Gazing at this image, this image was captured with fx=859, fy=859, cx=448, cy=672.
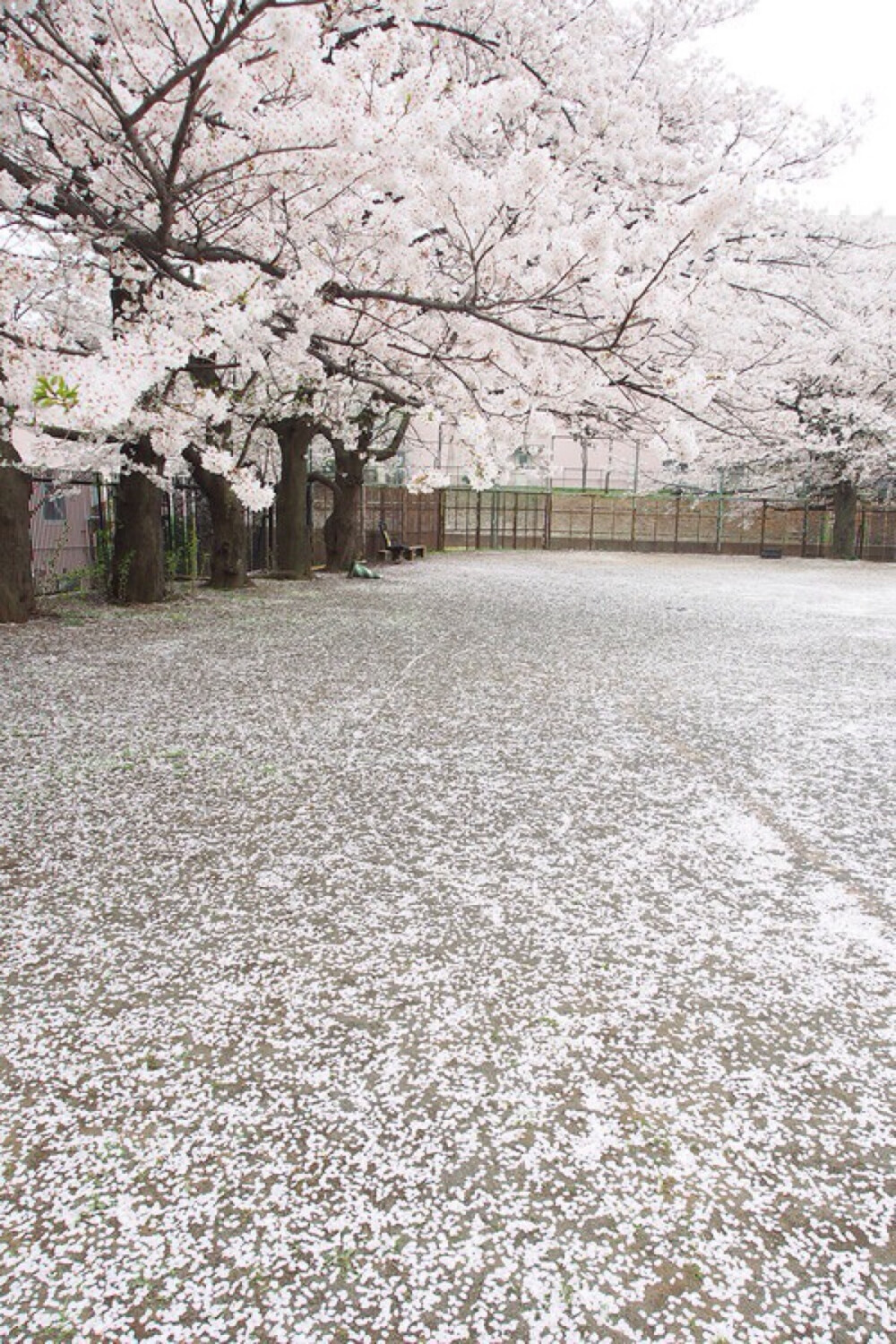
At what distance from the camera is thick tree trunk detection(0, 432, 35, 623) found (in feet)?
28.5

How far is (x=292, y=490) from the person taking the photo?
14.5m

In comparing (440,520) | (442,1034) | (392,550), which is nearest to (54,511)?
(392,550)

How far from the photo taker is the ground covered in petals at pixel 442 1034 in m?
1.43

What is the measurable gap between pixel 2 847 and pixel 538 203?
20.9 ft

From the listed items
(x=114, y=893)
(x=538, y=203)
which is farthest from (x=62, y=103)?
(x=114, y=893)

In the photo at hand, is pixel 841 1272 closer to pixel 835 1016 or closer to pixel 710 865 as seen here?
pixel 835 1016

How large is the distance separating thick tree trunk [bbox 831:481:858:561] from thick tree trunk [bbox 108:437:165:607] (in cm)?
A: 2285

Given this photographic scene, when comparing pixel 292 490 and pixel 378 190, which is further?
pixel 292 490

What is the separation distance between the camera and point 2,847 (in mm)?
3297

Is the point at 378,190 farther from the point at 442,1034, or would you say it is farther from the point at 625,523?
the point at 625,523

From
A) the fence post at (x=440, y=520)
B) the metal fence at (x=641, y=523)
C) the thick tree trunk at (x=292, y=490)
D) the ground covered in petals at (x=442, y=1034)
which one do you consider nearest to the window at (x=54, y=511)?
the thick tree trunk at (x=292, y=490)

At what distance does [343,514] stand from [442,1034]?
51.7ft

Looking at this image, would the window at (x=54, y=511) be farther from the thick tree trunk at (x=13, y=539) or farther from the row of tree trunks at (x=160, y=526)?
the thick tree trunk at (x=13, y=539)

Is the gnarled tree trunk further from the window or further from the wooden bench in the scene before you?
the window
